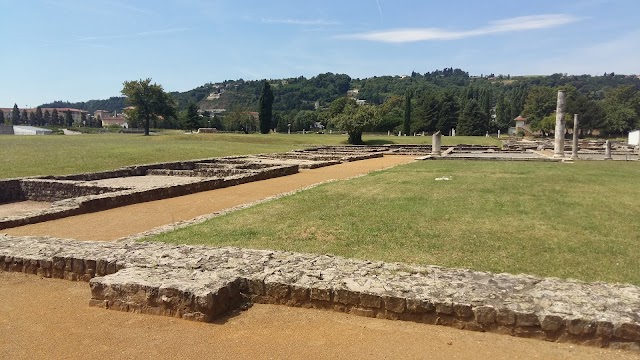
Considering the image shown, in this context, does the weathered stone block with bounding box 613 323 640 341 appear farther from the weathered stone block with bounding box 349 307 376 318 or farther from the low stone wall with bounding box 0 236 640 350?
the weathered stone block with bounding box 349 307 376 318

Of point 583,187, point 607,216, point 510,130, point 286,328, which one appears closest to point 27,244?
point 286,328

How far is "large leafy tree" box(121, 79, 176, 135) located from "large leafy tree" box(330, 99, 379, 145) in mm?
29563

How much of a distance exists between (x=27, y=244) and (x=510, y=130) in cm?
9789

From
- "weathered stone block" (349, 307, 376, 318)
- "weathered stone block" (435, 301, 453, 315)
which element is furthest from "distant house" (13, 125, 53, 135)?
"weathered stone block" (435, 301, 453, 315)

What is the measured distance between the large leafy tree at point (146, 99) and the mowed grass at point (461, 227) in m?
57.7

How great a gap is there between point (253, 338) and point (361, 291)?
1.24 m

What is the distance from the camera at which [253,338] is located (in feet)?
15.4

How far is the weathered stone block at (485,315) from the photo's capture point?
181 inches

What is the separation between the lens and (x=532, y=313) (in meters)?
4.48

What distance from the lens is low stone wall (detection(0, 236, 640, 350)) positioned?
Answer: 4.45 metres

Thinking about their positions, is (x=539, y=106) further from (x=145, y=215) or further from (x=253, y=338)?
(x=253, y=338)

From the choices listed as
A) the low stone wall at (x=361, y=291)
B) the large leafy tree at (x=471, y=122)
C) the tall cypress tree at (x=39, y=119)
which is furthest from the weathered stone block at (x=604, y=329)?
the tall cypress tree at (x=39, y=119)

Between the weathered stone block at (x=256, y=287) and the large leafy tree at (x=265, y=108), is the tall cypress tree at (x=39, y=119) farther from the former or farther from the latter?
the weathered stone block at (x=256, y=287)

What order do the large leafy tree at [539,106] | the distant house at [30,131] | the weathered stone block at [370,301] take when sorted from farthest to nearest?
1. the large leafy tree at [539,106]
2. the distant house at [30,131]
3. the weathered stone block at [370,301]
